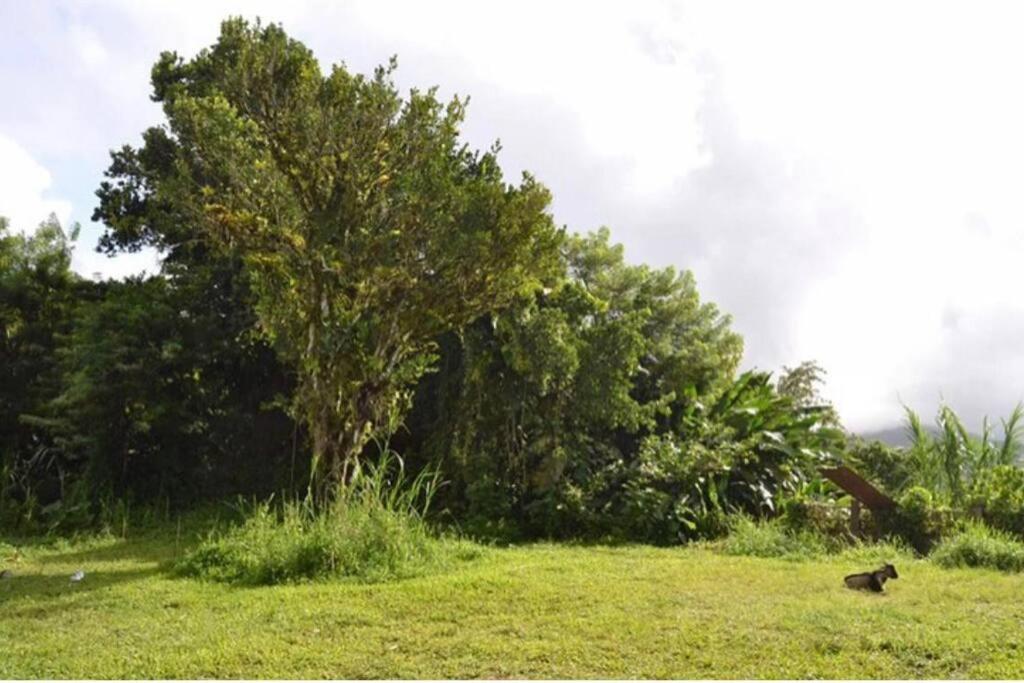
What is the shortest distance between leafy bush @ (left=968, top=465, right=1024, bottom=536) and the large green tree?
4.97 m

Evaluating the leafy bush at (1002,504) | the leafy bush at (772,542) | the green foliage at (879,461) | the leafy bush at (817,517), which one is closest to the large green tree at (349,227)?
the leafy bush at (772,542)

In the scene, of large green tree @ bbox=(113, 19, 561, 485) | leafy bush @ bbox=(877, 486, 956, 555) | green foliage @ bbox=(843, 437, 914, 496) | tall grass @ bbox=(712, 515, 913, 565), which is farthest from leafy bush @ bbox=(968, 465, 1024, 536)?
green foliage @ bbox=(843, 437, 914, 496)

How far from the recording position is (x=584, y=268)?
1318 centimetres

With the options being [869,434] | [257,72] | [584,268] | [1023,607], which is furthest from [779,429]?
[869,434]

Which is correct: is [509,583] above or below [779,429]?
below

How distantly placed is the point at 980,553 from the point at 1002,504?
163cm

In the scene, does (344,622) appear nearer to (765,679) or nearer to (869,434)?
(765,679)

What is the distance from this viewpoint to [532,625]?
505cm

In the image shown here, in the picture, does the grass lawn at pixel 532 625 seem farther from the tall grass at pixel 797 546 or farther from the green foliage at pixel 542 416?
the green foliage at pixel 542 416

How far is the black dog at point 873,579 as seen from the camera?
237 inches

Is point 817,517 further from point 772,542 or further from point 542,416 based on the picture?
point 542,416

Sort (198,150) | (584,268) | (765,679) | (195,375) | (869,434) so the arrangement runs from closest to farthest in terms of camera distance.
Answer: (765,679) < (198,150) < (195,375) < (584,268) < (869,434)

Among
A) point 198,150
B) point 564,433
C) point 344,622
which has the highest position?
point 198,150

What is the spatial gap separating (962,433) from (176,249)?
11469mm
